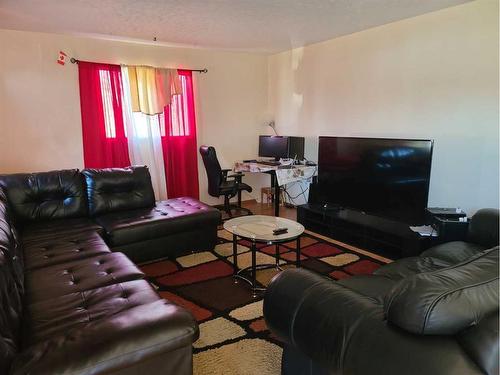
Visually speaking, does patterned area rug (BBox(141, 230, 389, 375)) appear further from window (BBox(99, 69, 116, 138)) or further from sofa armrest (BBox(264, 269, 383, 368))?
window (BBox(99, 69, 116, 138))

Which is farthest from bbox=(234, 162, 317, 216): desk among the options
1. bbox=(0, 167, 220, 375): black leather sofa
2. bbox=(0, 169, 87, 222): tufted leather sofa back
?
bbox=(0, 169, 87, 222): tufted leather sofa back

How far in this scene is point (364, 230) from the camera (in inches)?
137

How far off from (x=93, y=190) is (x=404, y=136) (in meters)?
3.18

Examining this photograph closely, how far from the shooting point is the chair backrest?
15.1 feet

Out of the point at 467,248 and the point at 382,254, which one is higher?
the point at 467,248

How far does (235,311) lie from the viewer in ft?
7.94

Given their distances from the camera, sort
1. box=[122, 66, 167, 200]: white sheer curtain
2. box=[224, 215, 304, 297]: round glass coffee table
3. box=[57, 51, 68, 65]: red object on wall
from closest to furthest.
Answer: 1. box=[224, 215, 304, 297]: round glass coffee table
2. box=[57, 51, 68, 65]: red object on wall
3. box=[122, 66, 167, 200]: white sheer curtain

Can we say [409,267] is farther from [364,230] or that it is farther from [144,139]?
[144,139]

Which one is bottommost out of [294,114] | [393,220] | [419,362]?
[393,220]

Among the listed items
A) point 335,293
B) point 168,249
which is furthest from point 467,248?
point 168,249

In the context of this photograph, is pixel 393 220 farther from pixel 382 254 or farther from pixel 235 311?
pixel 235 311

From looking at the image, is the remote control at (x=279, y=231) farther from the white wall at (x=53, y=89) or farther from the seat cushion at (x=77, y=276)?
the white wall at (x=53, y=89)

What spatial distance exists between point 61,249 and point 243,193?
353cm

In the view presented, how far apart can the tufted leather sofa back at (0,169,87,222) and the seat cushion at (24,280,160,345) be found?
161 centimetres
